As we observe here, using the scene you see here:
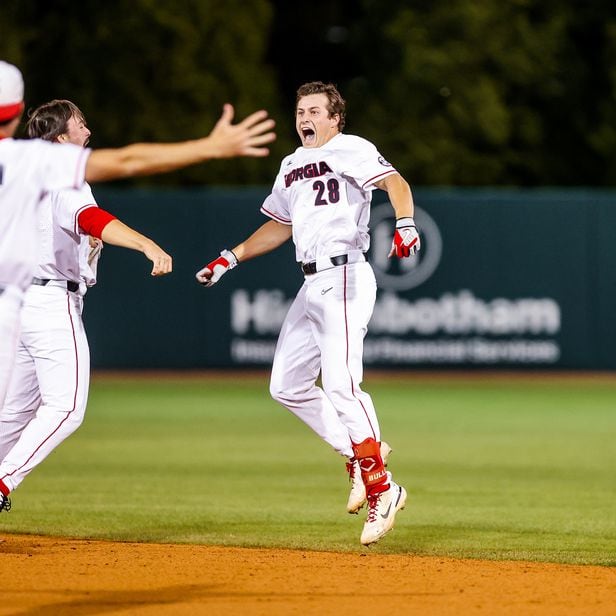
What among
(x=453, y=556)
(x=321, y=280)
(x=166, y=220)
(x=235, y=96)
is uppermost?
(x=235, y=96)

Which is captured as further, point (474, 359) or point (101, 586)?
point (474, 359)

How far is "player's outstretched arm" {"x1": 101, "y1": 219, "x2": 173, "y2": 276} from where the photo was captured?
20.4 ft

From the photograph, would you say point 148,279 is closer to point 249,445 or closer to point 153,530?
point 249,445

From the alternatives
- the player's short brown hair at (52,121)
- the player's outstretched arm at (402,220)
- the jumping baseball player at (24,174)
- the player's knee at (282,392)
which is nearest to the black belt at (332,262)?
the player's outstretched arm at (402,220)

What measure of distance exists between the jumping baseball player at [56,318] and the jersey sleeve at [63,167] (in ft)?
4.04

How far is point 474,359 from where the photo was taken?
730 inches

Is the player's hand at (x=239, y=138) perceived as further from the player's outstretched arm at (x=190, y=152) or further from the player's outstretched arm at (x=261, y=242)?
the player's outstretched arm at (x=261, y=242)

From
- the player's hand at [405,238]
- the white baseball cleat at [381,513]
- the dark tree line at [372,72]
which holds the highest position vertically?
the dark tree line at [372,72]

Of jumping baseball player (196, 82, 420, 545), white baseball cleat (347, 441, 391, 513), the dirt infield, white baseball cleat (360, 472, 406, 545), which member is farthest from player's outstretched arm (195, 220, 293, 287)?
the dirt infield

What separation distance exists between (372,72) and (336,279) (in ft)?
68.1

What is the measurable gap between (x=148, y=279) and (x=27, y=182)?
13.2 m

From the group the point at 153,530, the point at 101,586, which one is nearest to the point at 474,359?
the point at 153,530

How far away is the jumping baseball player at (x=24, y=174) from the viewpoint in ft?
17.3

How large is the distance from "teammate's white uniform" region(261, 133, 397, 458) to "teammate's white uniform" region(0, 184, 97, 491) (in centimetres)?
114
